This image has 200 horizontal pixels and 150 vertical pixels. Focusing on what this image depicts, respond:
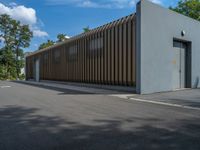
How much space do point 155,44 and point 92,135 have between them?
850cm

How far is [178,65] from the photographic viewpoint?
535 inches

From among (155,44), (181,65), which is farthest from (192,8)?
(155,44)

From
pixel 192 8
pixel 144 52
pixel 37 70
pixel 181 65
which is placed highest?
pixel 192 8

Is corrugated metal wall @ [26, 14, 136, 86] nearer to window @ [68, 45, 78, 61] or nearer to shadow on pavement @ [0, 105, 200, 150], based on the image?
window @ [68, 45, 78, 61]

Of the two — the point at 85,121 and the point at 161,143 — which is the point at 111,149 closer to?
the point at 161,143

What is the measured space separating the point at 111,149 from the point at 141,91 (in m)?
7.55

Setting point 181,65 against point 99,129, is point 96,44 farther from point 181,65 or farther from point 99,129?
point 99,129

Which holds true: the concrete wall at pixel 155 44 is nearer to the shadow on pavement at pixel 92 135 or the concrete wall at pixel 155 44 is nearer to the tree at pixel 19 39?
the shadow on pavement at pixel 92 135

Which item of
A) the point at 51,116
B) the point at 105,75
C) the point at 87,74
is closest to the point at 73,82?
the point at 87,74

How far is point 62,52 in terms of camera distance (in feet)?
69.1

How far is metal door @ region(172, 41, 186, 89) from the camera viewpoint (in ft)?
43.6

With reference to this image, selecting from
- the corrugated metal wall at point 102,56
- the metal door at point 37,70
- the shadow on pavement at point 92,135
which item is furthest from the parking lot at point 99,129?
the metal door at point 37,70

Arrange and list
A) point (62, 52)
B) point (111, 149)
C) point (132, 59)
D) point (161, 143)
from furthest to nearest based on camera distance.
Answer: point (62, 52), point (132, 59), point (161, 143), point (111, 149)

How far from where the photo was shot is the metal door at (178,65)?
1328 cm
